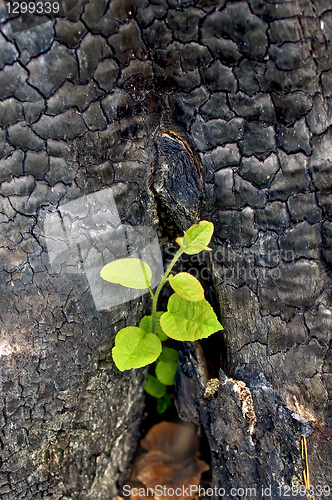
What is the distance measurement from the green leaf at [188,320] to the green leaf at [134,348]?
0.11m

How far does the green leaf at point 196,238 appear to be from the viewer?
44.9 inches

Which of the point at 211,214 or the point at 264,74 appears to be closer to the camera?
the point at 264,74

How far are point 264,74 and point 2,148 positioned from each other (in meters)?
0.89

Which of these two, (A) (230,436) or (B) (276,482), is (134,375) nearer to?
(A) (230,436)

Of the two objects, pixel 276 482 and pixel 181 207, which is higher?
pixel 181 207

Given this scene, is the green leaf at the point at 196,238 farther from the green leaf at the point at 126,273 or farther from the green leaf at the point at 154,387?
the green leaf at the point at 154,387

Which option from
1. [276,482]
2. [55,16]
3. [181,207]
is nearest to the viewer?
[55,16]

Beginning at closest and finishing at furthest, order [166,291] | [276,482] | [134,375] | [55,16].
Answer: [55,16], [276,482], [134,375], [166,291]

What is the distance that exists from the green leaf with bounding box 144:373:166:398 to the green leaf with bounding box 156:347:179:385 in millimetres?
135

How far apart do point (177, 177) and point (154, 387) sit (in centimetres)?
103

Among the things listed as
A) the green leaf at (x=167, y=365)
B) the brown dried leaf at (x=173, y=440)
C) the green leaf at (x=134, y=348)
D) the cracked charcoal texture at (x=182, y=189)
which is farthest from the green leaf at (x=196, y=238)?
the brown dried leaf at (x=173, y=440)

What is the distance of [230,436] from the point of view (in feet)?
4.39

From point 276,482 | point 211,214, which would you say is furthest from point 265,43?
point 276,482
